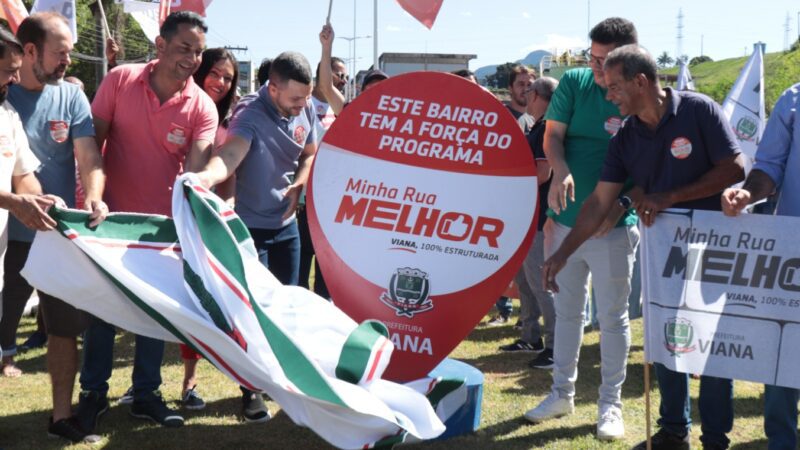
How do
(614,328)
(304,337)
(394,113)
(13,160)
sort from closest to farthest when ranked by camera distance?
(304,337)
(13,160)
(394,113)
(614,328)

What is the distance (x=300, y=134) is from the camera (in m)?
4.71

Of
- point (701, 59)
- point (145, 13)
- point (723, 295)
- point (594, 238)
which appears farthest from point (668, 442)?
point (701, 59)

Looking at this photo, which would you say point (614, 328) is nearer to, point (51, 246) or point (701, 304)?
point (701, 304)

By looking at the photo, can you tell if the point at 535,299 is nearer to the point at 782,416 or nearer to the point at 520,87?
the point at 520,87

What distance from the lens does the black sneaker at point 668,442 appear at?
158 inches

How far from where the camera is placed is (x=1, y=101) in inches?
142

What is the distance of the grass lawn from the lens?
4.18m

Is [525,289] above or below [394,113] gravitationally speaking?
below

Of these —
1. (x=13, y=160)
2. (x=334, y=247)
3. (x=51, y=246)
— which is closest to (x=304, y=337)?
(x=334, y=247)

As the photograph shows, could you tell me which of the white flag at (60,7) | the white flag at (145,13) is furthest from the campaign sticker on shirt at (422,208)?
the white flag at (145,13)

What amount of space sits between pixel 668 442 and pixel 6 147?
3.29 meters

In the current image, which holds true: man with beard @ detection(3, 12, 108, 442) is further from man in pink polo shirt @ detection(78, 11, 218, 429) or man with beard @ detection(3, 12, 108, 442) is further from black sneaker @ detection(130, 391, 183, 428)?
black sneaker @ detection(130, 391, 183, 428)

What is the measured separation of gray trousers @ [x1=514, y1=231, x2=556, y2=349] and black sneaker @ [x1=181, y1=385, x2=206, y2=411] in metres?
2.42

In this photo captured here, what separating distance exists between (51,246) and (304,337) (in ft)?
3.85
